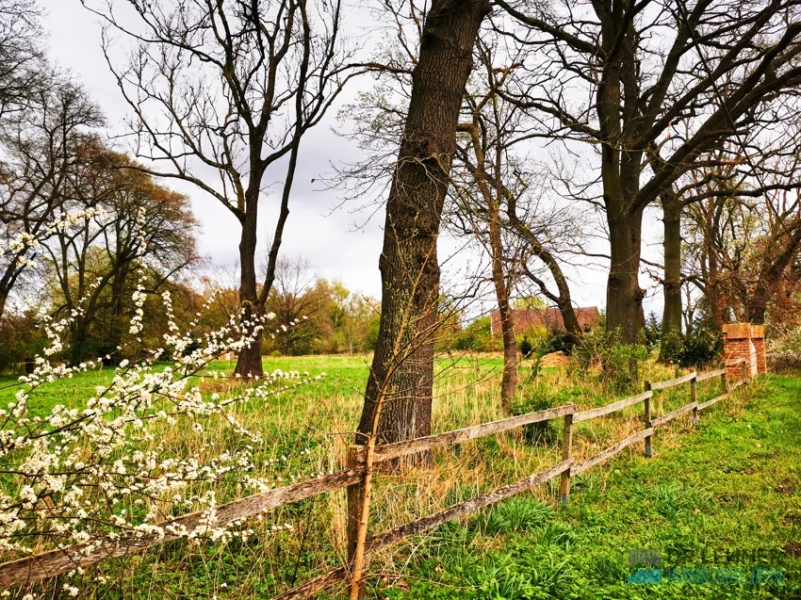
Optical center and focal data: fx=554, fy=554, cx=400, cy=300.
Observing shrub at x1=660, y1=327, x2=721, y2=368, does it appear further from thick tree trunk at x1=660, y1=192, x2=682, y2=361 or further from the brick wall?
thick tree trunk at x1=660, y1=192, x2=682, y2=361

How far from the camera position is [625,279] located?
43.3ft

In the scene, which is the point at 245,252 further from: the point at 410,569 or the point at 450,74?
the point at 410,569

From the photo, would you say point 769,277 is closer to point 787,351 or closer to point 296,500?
point 787,351

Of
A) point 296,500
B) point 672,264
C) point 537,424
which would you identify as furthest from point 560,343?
point 296,500

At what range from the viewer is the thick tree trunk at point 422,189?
18.3 feet

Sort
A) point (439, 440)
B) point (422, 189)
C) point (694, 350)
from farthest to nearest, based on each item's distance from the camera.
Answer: point (694, 350), point (422, 189), point (439, 440)

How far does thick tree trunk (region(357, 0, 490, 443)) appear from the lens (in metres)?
5.59

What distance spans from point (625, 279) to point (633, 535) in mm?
9346

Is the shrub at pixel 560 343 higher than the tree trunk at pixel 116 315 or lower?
lower

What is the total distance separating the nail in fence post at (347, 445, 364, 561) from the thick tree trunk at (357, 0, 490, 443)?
1.90m

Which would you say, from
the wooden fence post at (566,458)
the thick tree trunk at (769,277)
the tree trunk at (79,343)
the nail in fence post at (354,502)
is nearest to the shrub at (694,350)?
the thick tree trunk at (769,277)

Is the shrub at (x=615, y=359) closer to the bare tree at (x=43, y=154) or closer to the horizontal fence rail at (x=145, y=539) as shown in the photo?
the horizontal fence rail at (x=145, y=539)

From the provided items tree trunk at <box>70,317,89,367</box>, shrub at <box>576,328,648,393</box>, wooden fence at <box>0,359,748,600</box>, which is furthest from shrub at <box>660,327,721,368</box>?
tree trunk at <box>70,317,89,367</box>

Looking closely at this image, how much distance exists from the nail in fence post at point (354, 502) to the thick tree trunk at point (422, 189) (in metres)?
1.90
